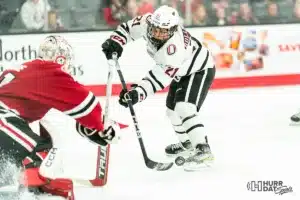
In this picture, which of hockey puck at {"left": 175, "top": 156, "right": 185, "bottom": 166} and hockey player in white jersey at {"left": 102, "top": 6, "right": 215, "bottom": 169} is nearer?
hockey player in white jersey at {"left": 102, "top": 6, "right": 215, "bottom": 169}

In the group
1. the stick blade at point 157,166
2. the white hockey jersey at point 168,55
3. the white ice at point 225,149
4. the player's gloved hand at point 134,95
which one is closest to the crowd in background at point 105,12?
the white hockey jersey at point 168,55

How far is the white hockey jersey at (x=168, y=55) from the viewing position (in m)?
2.46

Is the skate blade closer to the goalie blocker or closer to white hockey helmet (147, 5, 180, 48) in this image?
the goalie blocker

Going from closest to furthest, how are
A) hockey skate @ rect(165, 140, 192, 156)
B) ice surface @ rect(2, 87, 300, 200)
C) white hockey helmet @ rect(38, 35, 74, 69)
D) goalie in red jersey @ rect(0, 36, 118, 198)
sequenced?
1. goalie in red jersey @ rect(0, 36, 118, 198)
2. white hockey helmet @ rect(38, 35, 74, 69)
3. ice surface @ rect(2, 87, 300, 200)
4. hockey skate @ rect(165, 140, 192, 156)

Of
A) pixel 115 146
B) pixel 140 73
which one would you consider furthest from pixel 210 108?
pixel 115 146

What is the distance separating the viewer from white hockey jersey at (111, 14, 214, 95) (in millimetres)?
2457

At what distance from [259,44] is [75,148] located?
1455 millimetres

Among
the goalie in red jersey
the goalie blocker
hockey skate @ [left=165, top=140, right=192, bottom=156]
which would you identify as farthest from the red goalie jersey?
hockey skate @ [left=165, top=140, right=192, bottom=156]

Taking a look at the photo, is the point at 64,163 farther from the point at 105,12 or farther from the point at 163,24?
the point at 105,12

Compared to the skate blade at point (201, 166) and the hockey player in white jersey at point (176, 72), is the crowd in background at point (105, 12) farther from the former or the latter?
the skate blade at point (201, 166)

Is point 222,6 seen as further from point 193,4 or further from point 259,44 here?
point 259,44

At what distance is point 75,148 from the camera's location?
2629mm

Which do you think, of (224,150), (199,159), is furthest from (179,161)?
(224,150)

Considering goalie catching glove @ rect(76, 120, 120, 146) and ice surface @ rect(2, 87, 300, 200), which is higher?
goalie catching glove @ rect(76, 120, 120, 146)
